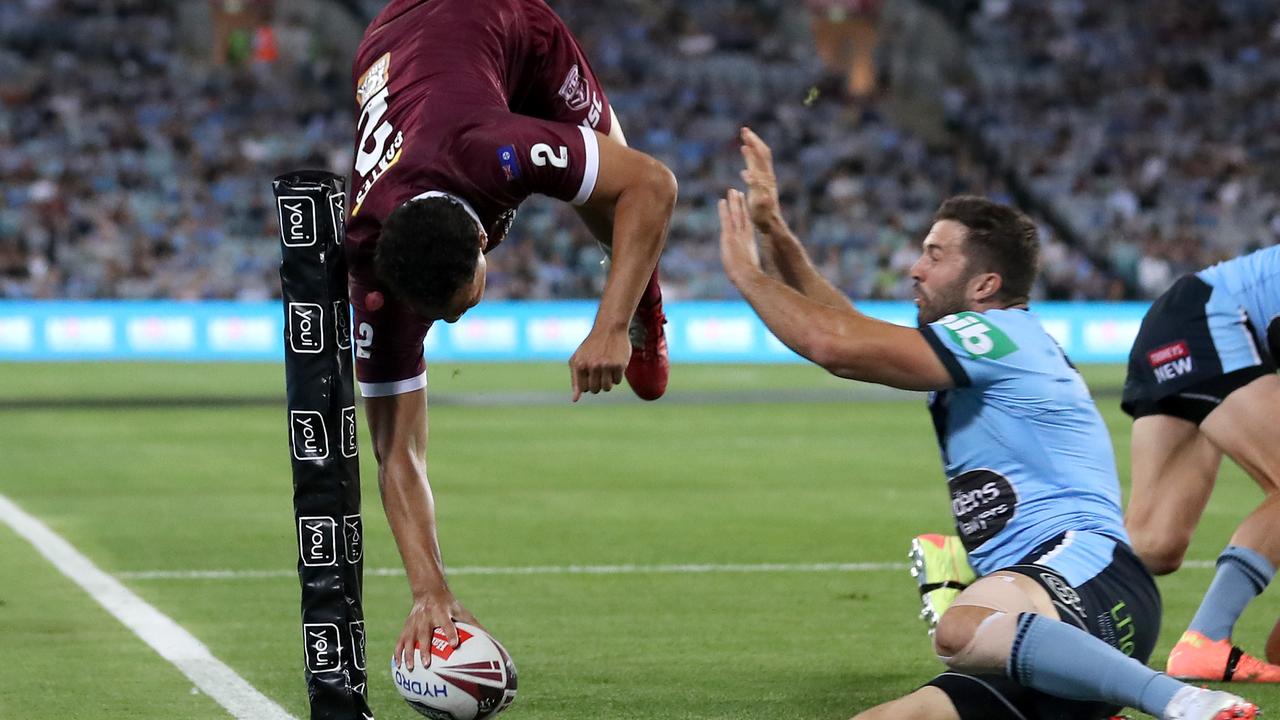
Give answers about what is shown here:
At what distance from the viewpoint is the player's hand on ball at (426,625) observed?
17.7ft

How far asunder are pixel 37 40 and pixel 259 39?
4145 mm

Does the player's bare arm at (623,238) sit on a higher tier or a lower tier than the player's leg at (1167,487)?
higher

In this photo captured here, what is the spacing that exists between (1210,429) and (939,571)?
1.71 m

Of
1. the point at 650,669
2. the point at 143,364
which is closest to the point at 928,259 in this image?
the point at 650,669

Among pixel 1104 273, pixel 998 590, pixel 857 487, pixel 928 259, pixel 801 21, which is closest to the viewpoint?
pixel 998 590

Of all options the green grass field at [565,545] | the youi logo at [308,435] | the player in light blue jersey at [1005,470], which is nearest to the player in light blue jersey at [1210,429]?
the green grass field at [565,545]

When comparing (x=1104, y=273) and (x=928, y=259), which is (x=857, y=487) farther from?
(x=1104, y=273)

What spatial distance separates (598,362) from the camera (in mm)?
5141

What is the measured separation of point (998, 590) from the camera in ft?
16.4

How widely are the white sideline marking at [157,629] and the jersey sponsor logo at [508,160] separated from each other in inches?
74.8

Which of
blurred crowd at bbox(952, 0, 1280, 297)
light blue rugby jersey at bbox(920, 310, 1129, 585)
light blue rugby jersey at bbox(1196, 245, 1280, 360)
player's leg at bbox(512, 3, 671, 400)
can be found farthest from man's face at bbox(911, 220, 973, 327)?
blurred crowd at bbox(952, 0, 1280, 297)

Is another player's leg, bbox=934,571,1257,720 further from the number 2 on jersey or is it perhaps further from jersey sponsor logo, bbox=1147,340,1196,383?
jersey sponsor logo, bbox=1147,340,1196,383

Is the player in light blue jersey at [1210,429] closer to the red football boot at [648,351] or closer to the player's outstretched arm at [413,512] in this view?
the red football boot at [648,351]

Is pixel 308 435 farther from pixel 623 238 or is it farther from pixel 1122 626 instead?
pixel 1122 626
